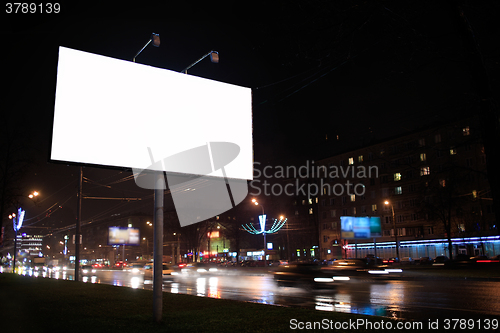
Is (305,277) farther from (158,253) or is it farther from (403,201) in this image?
(403,201)

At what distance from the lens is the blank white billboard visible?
8.25m

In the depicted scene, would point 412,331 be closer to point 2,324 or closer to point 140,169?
point 140,169

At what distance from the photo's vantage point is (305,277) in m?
21.9

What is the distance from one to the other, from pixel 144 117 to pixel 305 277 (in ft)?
52.0

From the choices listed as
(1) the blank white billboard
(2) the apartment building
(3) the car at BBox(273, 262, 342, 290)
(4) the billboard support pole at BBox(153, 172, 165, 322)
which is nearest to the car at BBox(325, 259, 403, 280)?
(3) the car at BBox(273, 262, 342, 290)

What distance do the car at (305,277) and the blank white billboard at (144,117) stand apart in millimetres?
13207

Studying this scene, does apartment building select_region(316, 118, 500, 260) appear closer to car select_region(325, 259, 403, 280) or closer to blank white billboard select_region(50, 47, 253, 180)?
car select_region(325, 259, 403, 280)

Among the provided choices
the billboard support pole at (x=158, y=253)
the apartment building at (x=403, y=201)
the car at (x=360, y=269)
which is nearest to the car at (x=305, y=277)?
the car at (x=360, y=269)

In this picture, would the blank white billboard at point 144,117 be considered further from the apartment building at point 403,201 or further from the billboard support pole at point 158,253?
the apartment building at point 403,201

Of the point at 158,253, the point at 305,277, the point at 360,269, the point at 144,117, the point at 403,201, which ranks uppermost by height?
the point at 403,201

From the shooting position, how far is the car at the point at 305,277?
69.8ft

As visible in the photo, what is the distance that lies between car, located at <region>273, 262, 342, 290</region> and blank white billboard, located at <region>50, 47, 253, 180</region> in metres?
13.2

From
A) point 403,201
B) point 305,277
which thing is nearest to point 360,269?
point 305,277

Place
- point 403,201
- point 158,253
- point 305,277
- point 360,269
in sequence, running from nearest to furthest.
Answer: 1. point 158,253
2. point 305,277
3. point 360,269
4. point 403,201
